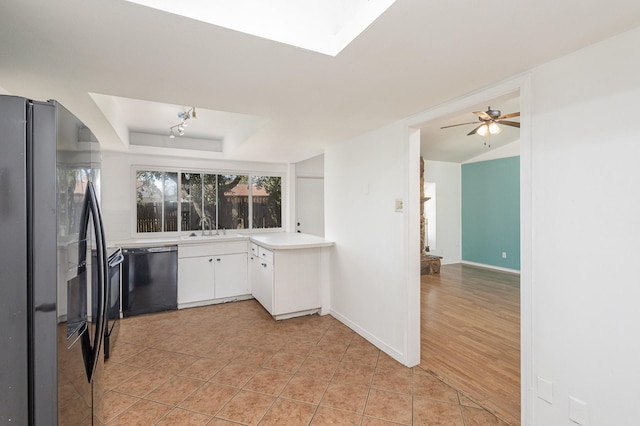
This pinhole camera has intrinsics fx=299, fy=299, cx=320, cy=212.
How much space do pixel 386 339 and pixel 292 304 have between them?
1246 mm

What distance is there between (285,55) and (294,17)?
0.17 metres

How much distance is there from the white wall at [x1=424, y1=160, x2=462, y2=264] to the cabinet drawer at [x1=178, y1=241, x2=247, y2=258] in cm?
432

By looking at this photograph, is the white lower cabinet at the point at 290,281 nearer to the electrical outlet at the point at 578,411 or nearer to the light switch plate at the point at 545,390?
the light switch plate at the point at 545,390

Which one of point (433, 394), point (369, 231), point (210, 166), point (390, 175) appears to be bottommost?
point (433, 394)

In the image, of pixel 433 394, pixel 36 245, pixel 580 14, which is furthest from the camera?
pixel 433 394

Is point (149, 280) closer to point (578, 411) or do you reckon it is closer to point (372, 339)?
point (372, 339)

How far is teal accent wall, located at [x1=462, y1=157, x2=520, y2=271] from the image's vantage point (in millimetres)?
5934

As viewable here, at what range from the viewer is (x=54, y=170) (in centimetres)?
102

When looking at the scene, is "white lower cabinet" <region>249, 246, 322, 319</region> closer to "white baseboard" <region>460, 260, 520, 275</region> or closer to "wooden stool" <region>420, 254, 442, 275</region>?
"wooden stool" <region>420, 254, 442, 275</region>

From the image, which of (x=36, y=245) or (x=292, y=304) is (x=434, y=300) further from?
(x=36, y=245)

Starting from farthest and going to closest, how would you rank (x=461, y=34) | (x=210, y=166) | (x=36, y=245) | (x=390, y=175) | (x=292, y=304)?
(x=210, y=166), (x=292, y=304), (x=390, y=175), (x=461, y=34), (x=36, y=245)

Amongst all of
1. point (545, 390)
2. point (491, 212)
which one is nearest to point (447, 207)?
point (491, 212)

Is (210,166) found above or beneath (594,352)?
above

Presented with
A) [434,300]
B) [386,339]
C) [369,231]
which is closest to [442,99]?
[369,231]
